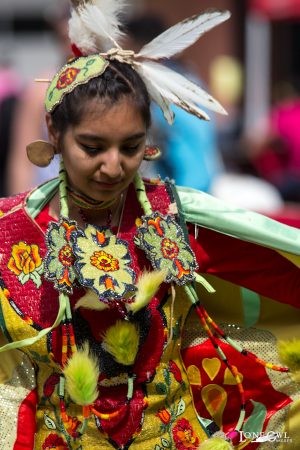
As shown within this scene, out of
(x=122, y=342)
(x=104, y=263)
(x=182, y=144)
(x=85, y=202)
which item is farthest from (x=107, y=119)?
(x=182, y=144)

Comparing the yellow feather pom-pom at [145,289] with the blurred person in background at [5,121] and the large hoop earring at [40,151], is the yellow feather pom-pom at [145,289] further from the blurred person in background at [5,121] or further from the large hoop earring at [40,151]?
the blurred person in background at [5,121]

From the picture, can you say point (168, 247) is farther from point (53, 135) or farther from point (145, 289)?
point (53, 135)

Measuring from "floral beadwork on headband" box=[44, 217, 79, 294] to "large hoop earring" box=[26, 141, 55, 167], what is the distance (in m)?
0.19

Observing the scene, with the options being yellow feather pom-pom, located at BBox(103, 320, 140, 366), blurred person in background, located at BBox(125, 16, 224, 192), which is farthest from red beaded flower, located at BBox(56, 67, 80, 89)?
blurred person in background, located at BBox(125, 16, 224, 192)

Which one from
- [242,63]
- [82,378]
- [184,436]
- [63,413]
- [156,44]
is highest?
[156,44]

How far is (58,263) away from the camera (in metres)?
1.65

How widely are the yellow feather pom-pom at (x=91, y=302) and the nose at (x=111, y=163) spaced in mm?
334

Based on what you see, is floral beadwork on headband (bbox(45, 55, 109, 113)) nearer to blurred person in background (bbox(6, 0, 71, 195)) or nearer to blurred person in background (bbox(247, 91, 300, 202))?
blurred person in background (bbox(6, 0, 71, 195))

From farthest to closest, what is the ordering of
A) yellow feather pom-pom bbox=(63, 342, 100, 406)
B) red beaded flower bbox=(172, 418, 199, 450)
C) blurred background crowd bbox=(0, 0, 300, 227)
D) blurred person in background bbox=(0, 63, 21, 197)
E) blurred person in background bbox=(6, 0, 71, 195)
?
blurred background crowd bbox=(0, 0, 300, 227), blurred person in background bbox=(0, 63, 21, 197), blurred person in background bbox=(6, 0, 71, 195), red beaded flower bbox=(172, 418, 199, 450), yellow feather pom-pom bbox=(63, 342, 100, 406)

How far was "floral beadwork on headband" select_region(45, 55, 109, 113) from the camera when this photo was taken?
165 centimetres

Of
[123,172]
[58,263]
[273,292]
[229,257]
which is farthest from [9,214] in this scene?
[273,292]

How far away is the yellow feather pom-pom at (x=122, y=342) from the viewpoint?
1650 millimetres

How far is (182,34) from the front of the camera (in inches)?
70.1

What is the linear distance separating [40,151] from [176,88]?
0.45 meters
